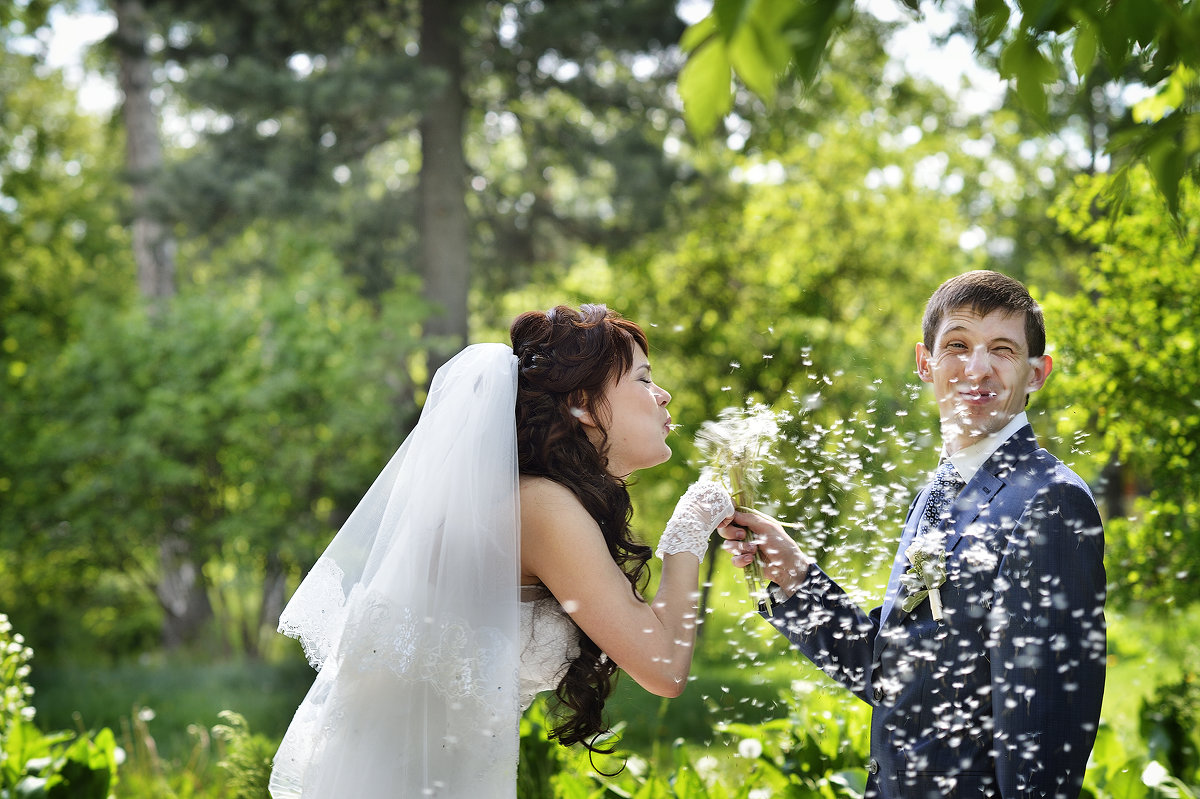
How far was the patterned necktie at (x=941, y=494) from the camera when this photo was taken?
2.49 meters

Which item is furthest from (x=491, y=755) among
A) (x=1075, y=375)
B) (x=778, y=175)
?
(x=778, y=175)

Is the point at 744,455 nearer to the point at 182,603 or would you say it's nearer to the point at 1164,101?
the point at 1164,101

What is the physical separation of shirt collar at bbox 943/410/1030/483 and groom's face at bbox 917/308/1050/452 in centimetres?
→ 1

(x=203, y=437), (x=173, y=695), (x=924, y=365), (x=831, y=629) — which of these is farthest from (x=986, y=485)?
(x=173, y=695)

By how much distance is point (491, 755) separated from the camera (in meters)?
2.65

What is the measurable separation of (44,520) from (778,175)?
975cm

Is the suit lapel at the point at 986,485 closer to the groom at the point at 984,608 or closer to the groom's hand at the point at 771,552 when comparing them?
the groom at the point at 984,608

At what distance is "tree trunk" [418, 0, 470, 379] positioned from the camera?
40.9 feet

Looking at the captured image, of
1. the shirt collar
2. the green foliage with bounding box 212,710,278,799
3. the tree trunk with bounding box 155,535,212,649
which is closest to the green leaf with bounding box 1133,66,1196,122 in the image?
the shirt collar

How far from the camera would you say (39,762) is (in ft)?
13.1

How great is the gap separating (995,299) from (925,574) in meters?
0.71

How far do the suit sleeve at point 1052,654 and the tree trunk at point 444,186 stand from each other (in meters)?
10.6

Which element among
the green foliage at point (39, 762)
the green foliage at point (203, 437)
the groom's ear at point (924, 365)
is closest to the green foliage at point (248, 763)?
the green foliage at point (39, 762)

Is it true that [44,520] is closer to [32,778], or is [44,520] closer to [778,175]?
[32,778]
